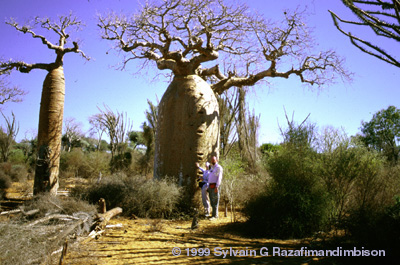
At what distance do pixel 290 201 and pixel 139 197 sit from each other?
3282 mm

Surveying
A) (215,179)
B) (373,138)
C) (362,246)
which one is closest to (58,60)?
(215,179)

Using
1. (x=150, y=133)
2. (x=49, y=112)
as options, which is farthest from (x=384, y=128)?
(x=49, y=112)

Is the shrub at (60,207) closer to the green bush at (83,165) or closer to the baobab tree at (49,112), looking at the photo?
the baobab tree at (49,112)

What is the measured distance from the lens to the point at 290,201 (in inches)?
218

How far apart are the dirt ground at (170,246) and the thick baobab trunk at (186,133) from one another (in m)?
1.63


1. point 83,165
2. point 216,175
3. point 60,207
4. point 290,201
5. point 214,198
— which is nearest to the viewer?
point 60,207

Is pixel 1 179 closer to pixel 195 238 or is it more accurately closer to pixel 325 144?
pixel 195 238

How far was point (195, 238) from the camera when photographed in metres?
5.25

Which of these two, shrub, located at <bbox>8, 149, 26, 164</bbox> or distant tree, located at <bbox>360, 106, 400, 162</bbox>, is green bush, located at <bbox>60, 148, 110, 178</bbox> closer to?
shrub, located at <bbox>8, 149, 26, 164</bbox>

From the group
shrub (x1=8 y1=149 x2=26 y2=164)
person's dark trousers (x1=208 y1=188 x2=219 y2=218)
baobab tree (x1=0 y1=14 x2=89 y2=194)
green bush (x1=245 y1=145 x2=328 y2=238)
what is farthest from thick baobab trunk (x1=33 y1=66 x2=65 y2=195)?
shrub (x1=8 y1=149 x2=26 y2=164)

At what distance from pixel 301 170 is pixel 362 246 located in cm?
205

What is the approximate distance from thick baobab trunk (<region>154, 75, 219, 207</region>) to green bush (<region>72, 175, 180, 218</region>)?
0.62 metres

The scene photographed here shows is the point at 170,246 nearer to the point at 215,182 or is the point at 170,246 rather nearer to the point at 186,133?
the point at 215,182

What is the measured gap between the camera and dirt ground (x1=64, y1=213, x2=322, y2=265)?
402cm
